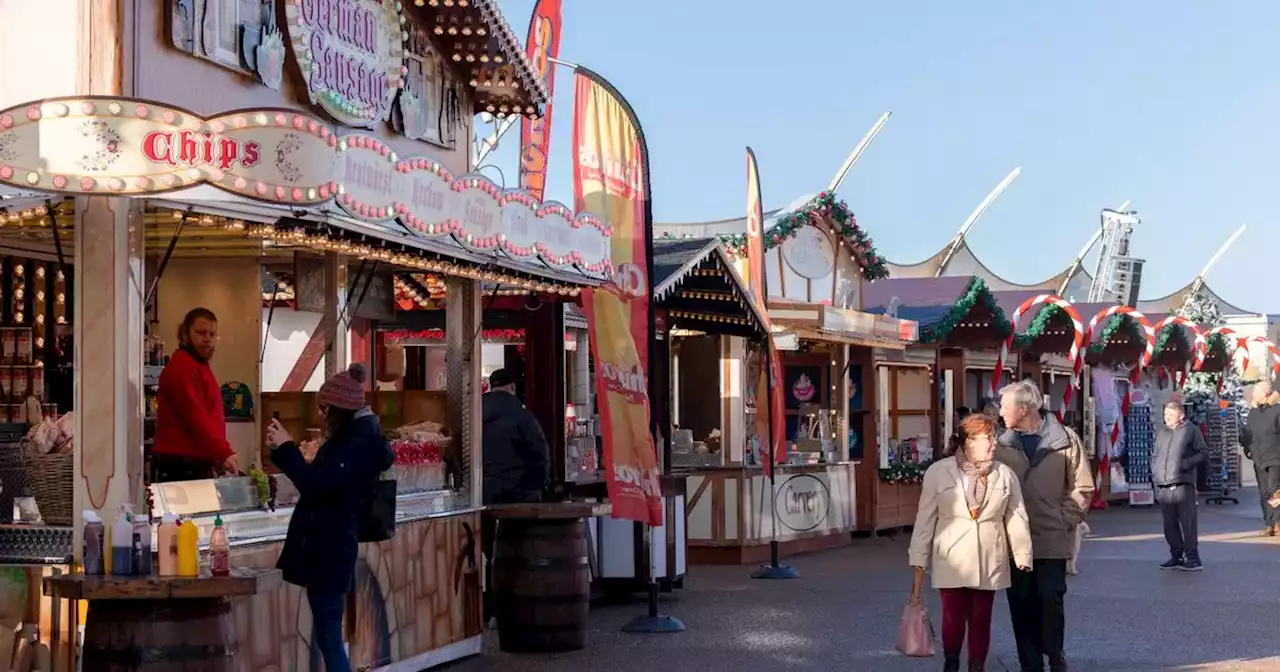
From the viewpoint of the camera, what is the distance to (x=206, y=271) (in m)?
11.6

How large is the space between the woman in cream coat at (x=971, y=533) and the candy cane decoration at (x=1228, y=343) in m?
23.9

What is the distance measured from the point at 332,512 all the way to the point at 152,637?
1.29 metres

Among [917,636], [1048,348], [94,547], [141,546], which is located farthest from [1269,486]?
[94,547]

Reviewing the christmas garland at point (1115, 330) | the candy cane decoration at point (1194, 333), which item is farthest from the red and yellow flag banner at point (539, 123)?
the candy cane decoration at point (1194, 333)

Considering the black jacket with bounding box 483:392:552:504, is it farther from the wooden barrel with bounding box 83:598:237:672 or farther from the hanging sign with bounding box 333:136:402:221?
the wooden barrel with bounding box 83:598:237:672

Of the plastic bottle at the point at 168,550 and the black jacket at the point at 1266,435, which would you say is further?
the black jacket at the point at 1266,435

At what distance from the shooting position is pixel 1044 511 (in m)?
9.61

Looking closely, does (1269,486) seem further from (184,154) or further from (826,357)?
(184,154)

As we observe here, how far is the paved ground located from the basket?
358 cm

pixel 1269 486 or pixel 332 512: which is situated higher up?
pixel 332 512

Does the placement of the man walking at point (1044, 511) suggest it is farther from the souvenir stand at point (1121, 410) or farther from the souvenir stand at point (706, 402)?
the souvenir stand at point (1121, 410)

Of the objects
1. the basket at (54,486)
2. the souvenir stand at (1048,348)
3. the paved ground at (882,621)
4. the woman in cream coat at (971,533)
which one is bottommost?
the paved ground at (882,621)

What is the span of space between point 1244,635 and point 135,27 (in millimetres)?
8541

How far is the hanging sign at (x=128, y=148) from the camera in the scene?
23.1 ft
